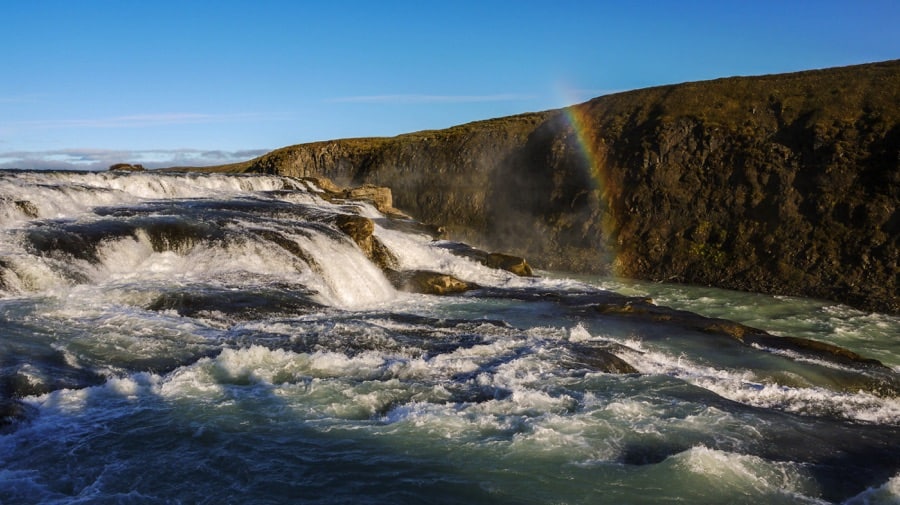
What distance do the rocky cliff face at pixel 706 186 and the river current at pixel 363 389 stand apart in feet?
23.9

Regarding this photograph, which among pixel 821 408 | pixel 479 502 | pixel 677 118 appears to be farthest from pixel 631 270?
pixel 479 502

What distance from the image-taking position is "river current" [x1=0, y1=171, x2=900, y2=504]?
7.29 m

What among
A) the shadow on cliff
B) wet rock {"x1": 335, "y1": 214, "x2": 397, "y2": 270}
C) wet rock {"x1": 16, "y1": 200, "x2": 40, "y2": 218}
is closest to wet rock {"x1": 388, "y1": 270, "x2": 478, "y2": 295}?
wet rock {"x1": 335, "y1": 214, "x2": 397, "y2": 270}

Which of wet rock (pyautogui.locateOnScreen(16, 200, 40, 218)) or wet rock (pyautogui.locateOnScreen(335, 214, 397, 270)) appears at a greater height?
wet rock (pyautogui.locateOnScreen(16, 200, 40, 218))

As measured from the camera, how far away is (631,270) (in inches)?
1195

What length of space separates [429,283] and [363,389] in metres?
11.0

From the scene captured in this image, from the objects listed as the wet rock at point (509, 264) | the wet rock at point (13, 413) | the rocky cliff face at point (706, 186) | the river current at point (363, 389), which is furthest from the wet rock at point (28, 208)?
the rocky cliff face at point (706, 186)

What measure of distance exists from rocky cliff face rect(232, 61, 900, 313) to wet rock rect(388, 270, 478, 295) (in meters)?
11.7

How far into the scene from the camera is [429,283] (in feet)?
68.3

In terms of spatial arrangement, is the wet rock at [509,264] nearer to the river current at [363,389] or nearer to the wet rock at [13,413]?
the river current at [363,389]

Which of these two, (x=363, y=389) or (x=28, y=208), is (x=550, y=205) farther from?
(x=363, y=389)

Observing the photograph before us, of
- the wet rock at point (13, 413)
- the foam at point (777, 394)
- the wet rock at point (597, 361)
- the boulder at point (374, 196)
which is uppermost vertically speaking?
the boulder at point (374, 196)

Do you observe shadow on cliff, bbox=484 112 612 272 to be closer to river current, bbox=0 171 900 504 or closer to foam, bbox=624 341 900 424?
river current, bbox=0 171 900 504

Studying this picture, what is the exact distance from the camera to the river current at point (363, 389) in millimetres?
7285
